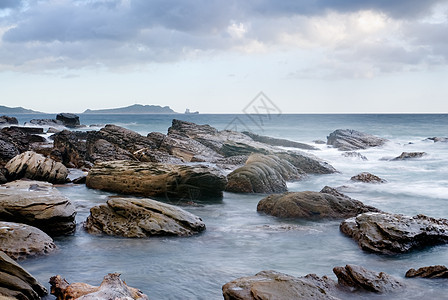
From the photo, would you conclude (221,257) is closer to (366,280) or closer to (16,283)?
(366,280)

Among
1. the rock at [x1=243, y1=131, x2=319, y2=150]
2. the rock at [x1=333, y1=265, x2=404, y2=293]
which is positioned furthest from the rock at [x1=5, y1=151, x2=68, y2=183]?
Answer: the rock at [x1=243, y1=131, x2=319, y2=150]

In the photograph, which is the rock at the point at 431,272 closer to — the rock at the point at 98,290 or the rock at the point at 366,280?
the rock at the point at 366,280

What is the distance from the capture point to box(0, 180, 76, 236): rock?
25.4 feet

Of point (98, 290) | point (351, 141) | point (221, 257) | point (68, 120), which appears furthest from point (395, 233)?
point (68, 120)

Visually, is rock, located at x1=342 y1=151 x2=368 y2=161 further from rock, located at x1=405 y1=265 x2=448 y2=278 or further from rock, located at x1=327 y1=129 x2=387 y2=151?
rock, located at x1=405 y1=265 x2=448 y2=278

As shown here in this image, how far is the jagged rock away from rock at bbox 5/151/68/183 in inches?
149

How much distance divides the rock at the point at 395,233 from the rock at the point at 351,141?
22.2 metres

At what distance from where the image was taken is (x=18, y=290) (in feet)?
15.4

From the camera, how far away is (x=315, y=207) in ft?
32.1

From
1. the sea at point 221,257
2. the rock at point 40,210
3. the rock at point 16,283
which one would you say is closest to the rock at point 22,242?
the sea at point 221,257

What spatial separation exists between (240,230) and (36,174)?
7.49 m

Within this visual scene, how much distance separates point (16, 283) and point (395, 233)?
6.01m

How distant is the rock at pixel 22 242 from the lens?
6.55 meters

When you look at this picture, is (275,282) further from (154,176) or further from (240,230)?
(154,176)
